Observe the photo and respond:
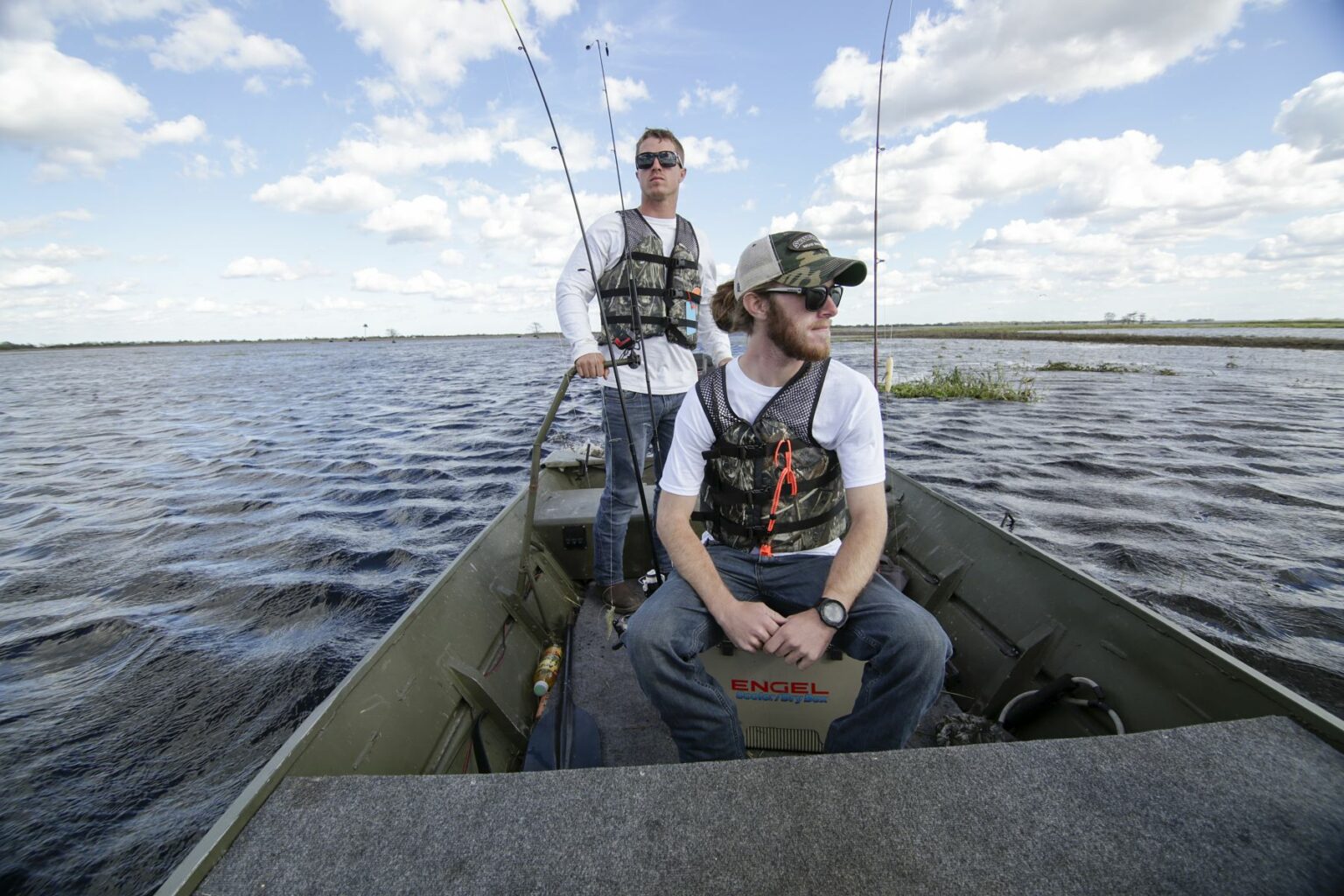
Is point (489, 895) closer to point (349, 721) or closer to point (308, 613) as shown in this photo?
point (349, 721)

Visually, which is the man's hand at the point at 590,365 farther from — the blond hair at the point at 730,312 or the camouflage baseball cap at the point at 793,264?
the camouflage baseball cap at the point at 793,264

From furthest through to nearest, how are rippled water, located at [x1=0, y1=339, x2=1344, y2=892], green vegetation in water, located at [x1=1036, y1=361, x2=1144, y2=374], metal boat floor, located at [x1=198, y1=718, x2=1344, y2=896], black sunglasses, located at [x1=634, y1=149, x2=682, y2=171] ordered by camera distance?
Result: green vegetation in water, located at [x1=1036, y1=361, x2=1144, y2=374] < rippled water, located at [x1=0, y1=339, x2=1344, y2=892] < black sunglasses, located at [x1=634, y1=149, x2=682, y2=171] < metal boat floor, located at [x1=198, y1=718, x2=1344, y2=896]

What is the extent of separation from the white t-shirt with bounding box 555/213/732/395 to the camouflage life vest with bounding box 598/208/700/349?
0.06m

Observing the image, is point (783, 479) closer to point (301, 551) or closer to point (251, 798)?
point (251, 798)

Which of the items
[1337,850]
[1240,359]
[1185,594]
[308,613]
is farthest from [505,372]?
[1240,359]

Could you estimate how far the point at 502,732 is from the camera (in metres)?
2.88

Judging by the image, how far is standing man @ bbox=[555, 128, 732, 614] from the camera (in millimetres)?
3389

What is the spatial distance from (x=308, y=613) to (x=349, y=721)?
4.75 m

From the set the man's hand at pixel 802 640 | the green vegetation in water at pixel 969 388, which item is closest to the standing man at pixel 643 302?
the man's hand at pixel 802 640

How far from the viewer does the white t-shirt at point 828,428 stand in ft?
7.65

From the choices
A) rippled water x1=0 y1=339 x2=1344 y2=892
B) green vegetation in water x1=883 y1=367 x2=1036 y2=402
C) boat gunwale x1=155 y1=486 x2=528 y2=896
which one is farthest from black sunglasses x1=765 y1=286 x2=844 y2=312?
green vegetation in water x1=883 y1=367 x2=1036 y2=402

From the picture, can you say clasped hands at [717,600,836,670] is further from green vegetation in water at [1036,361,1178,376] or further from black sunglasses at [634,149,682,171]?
green vegetation in water at [1036,361,1178,376]

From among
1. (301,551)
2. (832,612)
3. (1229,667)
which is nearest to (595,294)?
(832,612)

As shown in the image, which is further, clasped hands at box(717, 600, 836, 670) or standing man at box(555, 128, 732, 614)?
standing man at box(555, 128, 732, 614)
